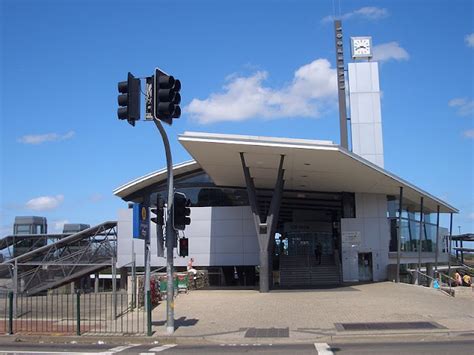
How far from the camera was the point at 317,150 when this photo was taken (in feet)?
83.8

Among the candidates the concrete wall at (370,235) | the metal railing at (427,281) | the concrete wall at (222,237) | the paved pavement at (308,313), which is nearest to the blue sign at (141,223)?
the paved pavement at (308,313)

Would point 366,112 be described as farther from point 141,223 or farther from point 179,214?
point 179,214

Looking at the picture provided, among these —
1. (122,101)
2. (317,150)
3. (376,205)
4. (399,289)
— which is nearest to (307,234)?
(376,205)

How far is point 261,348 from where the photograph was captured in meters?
13.2

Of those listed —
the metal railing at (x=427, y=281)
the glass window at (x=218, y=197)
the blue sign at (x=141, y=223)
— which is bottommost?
the metal railing at (x=427, y=281)

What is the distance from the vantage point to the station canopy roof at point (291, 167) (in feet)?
83.3

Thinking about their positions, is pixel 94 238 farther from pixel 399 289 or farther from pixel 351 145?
pixel 399 289

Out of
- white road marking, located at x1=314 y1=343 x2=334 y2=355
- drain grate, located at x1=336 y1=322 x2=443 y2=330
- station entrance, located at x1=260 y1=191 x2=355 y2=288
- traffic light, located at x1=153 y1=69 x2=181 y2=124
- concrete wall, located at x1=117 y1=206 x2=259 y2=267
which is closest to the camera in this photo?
white road marking, located at x1=314 y1=343 x2=334 y2=355

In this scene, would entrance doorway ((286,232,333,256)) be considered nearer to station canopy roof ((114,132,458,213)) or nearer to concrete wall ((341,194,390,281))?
station canopy roof ((114,132,458,213))

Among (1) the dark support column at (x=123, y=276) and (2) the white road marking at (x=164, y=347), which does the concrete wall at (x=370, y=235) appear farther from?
(2) the white road marking at (x=164, y=347)

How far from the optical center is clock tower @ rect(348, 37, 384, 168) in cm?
4325

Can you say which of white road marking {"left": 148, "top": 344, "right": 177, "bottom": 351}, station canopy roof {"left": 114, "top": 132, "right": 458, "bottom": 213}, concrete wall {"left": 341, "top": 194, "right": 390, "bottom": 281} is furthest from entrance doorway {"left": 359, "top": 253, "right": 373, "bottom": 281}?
white road marking {"left": 148, "top": 344, "right": 177, "bottom": 351}

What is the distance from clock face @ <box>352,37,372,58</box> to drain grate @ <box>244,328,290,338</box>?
112ft

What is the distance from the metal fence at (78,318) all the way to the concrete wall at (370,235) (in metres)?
18.4
